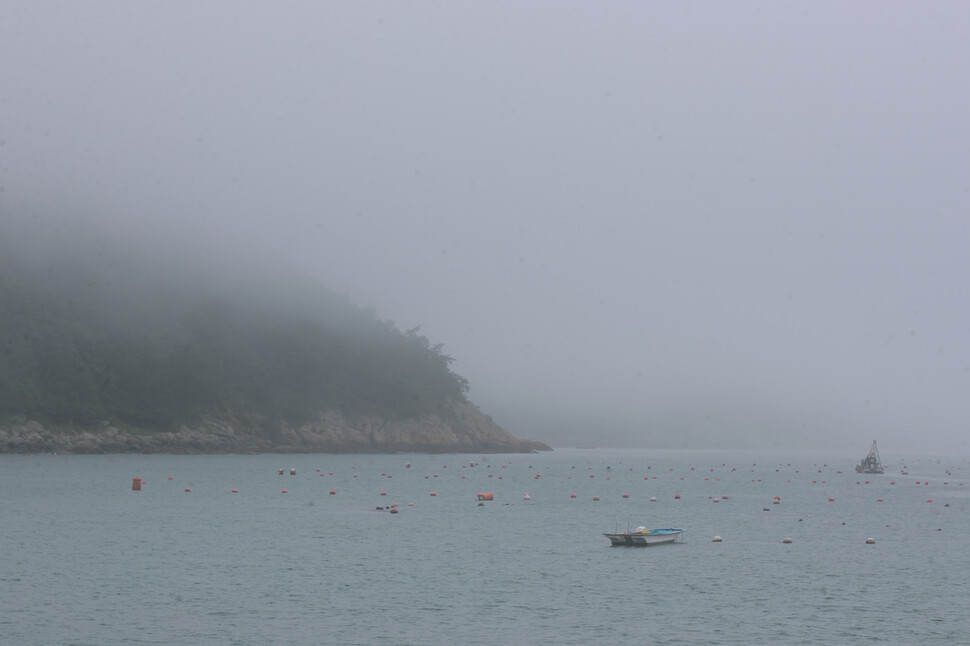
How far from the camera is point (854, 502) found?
107688 millimetres

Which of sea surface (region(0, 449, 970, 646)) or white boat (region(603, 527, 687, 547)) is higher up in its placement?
white boat (region(603, 527, 687, 547))

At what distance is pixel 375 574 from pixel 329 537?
1564 cm

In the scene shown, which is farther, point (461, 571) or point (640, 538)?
point (640, 538)

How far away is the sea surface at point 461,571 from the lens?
126 ft

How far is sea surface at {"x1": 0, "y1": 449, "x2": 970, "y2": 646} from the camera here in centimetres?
3838

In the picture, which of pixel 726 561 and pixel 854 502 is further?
pixel 854 502

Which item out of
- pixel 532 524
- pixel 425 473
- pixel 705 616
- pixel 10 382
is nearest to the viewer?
pixel 705 616

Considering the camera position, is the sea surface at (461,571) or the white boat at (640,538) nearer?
the sea surface at (461,571)

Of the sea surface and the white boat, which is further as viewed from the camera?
the white boat

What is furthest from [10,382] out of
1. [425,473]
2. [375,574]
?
[375,574]

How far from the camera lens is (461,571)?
5181 cm

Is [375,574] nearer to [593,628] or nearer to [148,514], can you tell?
[593,628]

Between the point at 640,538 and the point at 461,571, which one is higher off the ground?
the point at 640,538

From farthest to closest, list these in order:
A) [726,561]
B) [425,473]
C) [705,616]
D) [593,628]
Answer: [425,473] < [726,561] < [705,616] < [593,628]
